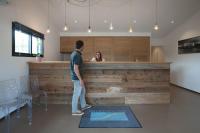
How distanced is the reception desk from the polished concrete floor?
1.18 feet

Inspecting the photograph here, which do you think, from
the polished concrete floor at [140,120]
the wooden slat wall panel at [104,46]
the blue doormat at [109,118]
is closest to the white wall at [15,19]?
the polished concrete floor at [140,120]

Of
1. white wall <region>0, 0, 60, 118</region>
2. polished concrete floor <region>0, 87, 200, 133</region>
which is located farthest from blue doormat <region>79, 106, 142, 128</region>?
white wall <region>0, 0, 60, 118</region>

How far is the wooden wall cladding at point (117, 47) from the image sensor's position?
873 cm

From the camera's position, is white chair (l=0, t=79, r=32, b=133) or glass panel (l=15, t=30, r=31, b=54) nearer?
white chair (l=0, t=79, r=32, b=133)

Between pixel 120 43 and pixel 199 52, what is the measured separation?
334 centimetres

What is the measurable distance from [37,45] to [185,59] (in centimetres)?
555

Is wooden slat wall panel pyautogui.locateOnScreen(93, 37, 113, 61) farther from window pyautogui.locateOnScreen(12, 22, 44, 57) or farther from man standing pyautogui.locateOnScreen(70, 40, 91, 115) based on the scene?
man standing pyautogui.locateOnScreen(70, 40, 91, 115)

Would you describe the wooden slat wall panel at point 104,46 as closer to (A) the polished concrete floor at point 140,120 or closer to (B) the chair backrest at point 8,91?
(A) the polished concrete floor at point 140,120

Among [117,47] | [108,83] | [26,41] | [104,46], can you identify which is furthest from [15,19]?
[117,47]

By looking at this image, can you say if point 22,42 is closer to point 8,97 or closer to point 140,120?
point 8,97

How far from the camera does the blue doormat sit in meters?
3.47

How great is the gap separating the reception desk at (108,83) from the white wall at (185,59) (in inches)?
94.7

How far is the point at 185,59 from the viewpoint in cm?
764

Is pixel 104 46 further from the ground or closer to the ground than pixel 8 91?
further from the ground
